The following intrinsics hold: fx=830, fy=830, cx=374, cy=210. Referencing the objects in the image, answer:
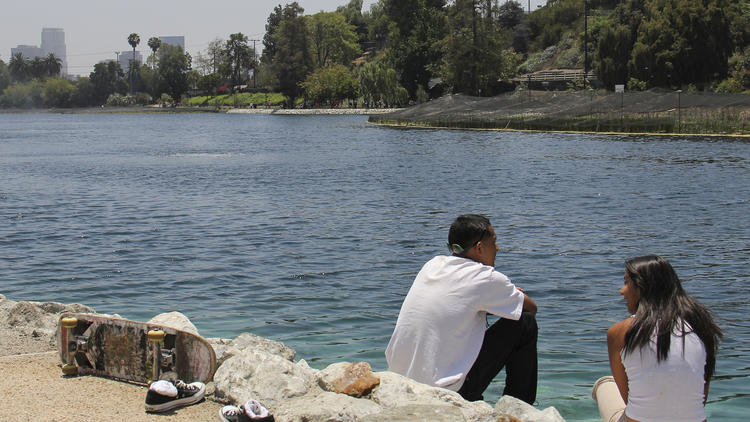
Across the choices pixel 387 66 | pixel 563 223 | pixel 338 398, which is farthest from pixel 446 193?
pixel 387 66

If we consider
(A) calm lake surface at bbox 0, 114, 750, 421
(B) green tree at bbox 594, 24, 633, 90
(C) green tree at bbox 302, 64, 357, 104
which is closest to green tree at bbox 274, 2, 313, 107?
(C) green tree at bbox 302, 64, 357, 104

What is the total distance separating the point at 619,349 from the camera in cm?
491

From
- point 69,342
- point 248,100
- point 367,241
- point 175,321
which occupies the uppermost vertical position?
point 248,100

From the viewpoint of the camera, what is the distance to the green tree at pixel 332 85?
148 m

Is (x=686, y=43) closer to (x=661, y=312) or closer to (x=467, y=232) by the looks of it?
(x=467, y=232)

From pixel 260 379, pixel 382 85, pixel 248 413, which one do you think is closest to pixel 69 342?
pixel 260 379

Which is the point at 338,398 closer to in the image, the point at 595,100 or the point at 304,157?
the point at 304,157

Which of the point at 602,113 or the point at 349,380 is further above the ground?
the point at 602,113

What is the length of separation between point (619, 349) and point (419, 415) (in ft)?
4.18

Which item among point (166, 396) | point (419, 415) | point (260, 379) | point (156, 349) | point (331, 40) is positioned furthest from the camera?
point (331, 40)

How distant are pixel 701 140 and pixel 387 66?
82978 mm

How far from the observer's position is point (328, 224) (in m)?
19.9

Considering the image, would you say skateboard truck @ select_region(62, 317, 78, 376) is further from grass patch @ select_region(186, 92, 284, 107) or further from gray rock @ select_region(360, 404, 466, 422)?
grass patch @ select_region(186, 92, 284, 107)

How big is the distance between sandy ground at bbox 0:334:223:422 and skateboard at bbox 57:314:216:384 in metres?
0.11
